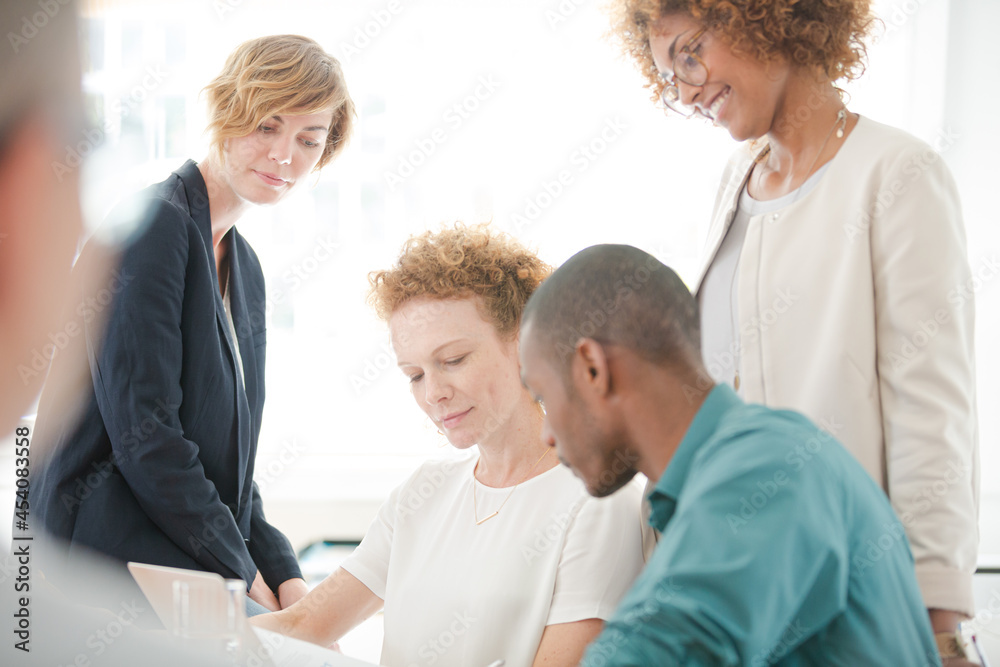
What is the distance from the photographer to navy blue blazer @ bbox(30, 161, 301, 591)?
1.48 meters

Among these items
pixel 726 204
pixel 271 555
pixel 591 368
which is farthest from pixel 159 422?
pixel 726 204

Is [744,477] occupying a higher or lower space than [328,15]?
lower

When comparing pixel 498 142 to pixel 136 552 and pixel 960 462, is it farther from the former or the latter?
pixel 960 462

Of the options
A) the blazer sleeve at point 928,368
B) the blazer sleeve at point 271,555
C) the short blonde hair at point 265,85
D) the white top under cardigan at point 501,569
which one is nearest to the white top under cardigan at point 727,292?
the blazer sleeve at point 928,368

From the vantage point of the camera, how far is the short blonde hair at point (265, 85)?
163cm

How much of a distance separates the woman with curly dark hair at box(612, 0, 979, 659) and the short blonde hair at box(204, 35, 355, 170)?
69cm

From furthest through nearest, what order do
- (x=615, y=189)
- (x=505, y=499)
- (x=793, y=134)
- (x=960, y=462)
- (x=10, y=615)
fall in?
1. (x=615, y=189)
2. (x=505, y=499)
3. (x=793, y=134)
4. (x=960, y=462)
5. (x=10, y=615)

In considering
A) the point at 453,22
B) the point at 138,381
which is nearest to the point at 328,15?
the point at 453,22

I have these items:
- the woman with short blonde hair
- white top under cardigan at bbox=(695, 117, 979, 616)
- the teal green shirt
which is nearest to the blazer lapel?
the woman with short blonde hair

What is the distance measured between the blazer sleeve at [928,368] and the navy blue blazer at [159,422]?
1209 millimetres

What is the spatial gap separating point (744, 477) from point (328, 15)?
306cm

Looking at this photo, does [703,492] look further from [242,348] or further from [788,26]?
[242,348]

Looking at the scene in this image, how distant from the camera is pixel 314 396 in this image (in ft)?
11.1

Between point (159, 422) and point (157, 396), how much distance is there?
0.05 meters
